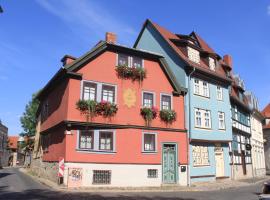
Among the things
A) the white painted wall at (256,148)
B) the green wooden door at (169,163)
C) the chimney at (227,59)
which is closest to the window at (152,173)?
the green wooden door at (169,163)

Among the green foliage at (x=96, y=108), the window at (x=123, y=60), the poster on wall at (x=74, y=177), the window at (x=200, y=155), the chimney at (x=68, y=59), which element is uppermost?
the window at (x=123, y=60)

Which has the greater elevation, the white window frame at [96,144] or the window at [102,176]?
the white window frame at [96,144]

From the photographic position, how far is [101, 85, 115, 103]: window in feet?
67.3

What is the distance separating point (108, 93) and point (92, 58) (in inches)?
98.2

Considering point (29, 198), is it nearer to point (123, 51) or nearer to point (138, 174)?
point (138, 174)

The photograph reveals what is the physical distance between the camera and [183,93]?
79.7 feet

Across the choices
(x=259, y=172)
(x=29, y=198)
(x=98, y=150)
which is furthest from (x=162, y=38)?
(x=259, y=172)

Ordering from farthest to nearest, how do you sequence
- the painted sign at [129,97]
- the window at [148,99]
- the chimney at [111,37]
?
the chimney at [111,37] < the window at [148,99] < the painted sign at [129,97]

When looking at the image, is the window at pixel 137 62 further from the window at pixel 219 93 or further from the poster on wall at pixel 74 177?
the window at pixel 219 93

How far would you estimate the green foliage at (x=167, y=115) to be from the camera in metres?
22.4

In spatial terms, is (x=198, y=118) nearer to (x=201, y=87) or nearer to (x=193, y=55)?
(x=201, y=87)

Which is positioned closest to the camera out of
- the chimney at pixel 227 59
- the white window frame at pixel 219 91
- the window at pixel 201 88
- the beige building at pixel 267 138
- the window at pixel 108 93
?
the window at pixel 108 93

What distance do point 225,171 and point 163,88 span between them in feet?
32.1

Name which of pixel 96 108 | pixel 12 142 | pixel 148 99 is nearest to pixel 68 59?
pixel 96 108
